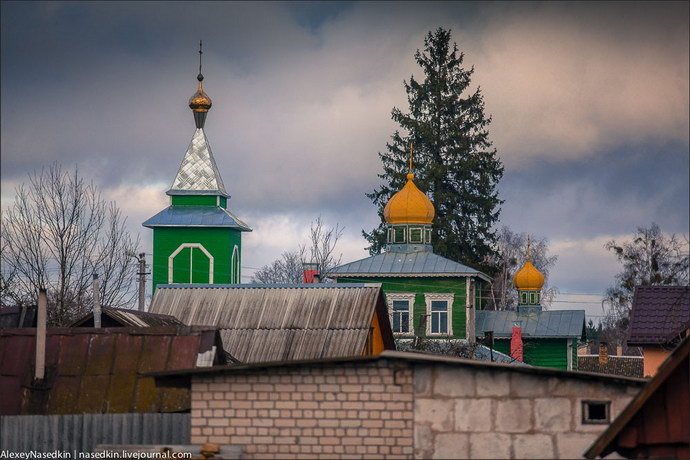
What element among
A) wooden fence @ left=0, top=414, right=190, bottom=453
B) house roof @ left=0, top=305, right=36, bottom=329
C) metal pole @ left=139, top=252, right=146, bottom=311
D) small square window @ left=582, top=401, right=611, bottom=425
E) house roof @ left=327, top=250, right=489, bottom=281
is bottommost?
wooden fence @ left=0, top=414, right=190, bottom=453

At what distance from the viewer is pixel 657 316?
29.5m

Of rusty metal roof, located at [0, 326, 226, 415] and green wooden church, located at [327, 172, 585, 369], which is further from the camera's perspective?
green wooden church, located at [327, 172, 585, 369]

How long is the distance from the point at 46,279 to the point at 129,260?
3566 millimetres

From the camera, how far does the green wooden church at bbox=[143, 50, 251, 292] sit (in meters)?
51.3

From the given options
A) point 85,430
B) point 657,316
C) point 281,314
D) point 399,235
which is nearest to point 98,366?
point 85,430

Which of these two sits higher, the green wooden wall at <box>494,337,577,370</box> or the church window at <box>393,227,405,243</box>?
the church window at <box>393,227,405,243</box>

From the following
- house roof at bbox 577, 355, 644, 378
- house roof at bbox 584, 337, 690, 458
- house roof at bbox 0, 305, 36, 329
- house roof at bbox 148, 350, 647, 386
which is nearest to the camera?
house roof at bbox 584, 337, 690, 458

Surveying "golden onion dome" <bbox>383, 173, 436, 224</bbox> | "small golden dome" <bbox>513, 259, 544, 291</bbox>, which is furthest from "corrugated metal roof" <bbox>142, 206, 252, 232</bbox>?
"small golden dome" <bbox>513, 259, 544, 291</bbox>

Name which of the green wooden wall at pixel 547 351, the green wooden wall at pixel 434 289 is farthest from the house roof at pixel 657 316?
the green wooden wall at pixel 547 351

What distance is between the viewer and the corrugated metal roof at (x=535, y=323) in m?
57.1

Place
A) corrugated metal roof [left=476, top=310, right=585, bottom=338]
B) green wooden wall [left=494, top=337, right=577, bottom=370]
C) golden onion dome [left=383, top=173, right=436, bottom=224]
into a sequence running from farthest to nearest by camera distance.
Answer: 1. green wooden wall [left=494, top=337, right=577, bottom=370]
2. corrugated metal roof [left=476, top=310, right=585, bottom=338]
3. golden onion dome [left=383, top=173, right=436, bottom=224]

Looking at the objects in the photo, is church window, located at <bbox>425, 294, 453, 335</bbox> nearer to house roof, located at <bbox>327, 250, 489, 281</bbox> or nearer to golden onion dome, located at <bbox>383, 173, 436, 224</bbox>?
house roof, located at <bbox>327, 250, 489, 281</bbox>

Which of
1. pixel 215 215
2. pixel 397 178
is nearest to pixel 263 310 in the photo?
pixel 215 215

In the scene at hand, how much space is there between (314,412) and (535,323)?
143ft
